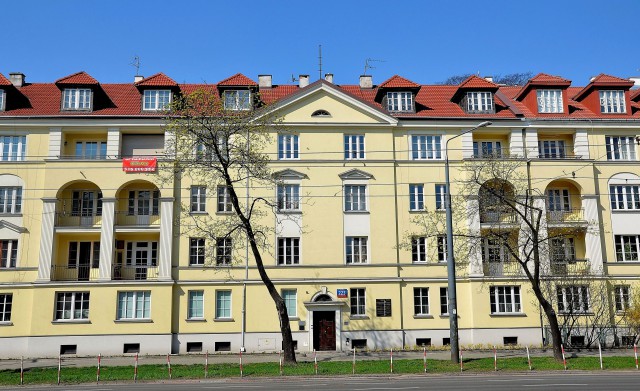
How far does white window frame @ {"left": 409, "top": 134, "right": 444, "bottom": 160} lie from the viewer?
36031 mm

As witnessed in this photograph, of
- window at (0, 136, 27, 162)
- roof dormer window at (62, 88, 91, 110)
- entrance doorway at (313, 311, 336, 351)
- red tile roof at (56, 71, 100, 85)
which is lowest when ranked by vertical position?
entrance doorway at (313, 311, 336, 351)

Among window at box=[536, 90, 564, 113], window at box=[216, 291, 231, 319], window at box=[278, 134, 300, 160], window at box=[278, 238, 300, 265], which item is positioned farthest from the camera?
window at box=[536, 90, 564, 113]

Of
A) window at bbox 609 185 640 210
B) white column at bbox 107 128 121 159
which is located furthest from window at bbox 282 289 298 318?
window at bbox 609 185 640 210

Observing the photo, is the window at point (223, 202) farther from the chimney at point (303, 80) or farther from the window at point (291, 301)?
the chimney at point (303, 80)

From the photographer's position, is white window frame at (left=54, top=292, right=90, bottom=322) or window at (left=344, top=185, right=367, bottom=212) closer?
white window frame at (left=54, top=292, right=90, bottom=322)

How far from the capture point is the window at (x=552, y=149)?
36969 mm

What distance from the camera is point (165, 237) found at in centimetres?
3366

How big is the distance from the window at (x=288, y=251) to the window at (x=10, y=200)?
52.0 feet

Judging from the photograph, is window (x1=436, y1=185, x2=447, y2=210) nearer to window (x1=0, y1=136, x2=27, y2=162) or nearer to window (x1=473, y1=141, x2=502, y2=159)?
window (x1=473, y1=141, x2=502, y2=159)

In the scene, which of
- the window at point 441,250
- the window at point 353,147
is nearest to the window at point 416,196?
the window at point 441,250

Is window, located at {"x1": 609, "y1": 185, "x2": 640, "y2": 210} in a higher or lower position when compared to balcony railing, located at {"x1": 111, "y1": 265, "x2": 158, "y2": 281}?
higher

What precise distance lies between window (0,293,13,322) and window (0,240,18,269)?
67.0 inches

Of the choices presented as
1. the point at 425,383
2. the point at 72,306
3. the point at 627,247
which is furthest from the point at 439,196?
the point at 72,306

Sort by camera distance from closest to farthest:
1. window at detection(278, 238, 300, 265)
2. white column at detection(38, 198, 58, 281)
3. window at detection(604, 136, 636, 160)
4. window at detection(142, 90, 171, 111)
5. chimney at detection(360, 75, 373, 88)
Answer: white column at detection(38, 198, 58, 281) → window at detection(278, 238, 300, 265) → window at detection(142, 90, 171, 111) → window at detection(604, 136, 636, 160) → chimney at detection(360, 75, 373, 88)
